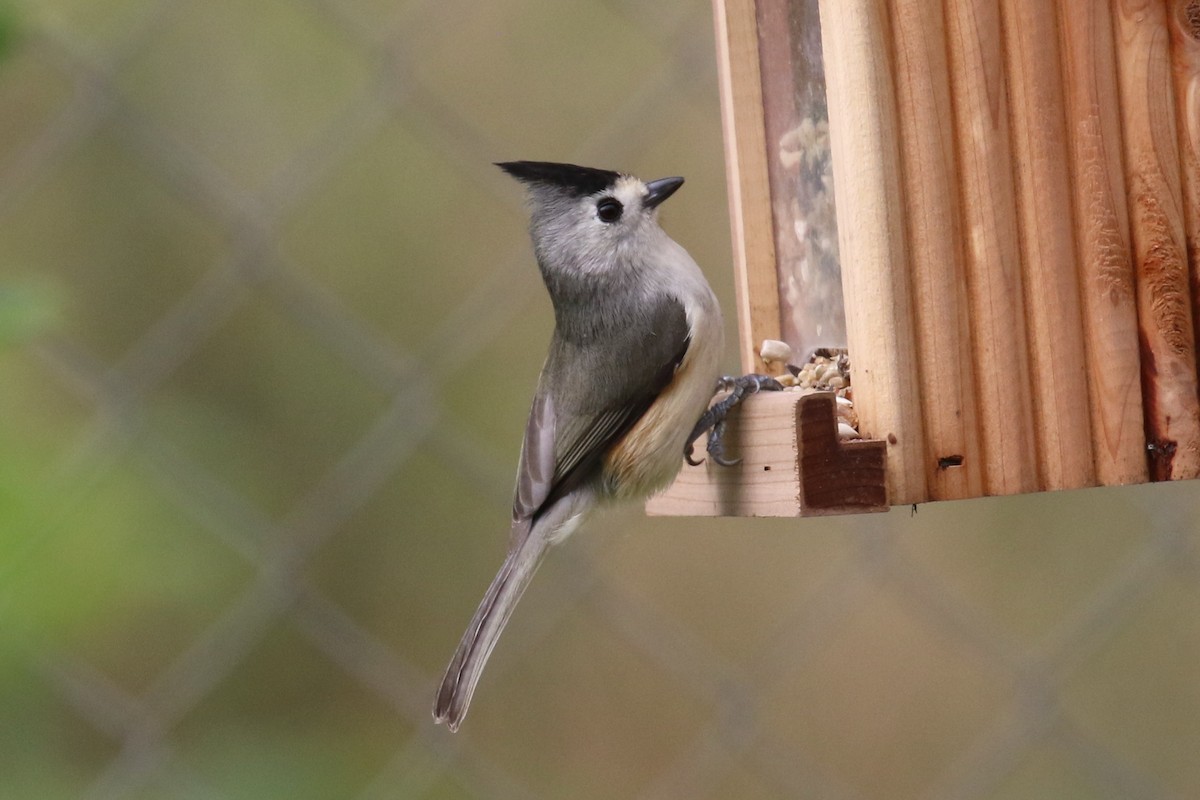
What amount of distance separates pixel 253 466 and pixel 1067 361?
3.61 ft

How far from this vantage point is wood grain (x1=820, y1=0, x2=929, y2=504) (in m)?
1.16

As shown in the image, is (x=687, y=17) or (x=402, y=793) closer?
(x=402, y=793)

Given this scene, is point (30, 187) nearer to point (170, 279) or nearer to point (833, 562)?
point (170, 279)

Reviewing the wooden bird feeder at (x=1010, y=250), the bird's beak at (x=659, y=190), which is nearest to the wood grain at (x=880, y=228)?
the wooden bird feeder at (x=1010, y=250)

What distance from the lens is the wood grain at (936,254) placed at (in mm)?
1163

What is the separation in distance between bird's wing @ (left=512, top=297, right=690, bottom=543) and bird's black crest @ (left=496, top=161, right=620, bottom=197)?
17 cm

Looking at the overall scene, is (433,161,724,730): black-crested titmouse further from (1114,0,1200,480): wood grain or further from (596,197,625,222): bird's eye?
(1114,0,1200,480): wood grain

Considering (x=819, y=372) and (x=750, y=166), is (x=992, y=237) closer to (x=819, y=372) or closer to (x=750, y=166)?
(x=819, y=372)

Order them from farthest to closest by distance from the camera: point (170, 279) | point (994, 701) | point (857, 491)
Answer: point (994, 701)
point (170, 279)
point (857, 491)

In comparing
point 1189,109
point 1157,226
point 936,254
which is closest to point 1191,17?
point 1189,109

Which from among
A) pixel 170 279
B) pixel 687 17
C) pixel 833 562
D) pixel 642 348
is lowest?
pixel 833 562

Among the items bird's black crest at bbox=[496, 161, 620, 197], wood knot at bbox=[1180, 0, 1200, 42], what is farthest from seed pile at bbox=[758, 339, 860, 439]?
wood knot at bbox=[1180, 0, 1200, 42]

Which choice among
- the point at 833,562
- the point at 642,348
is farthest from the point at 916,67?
the point at 833,562

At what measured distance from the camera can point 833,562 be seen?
2.06 m
